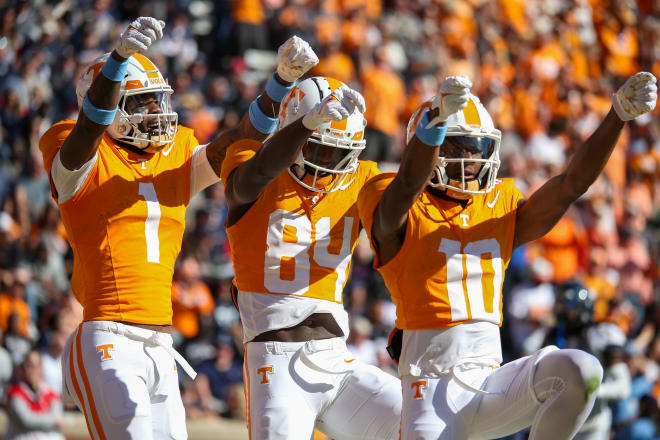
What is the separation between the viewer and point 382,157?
39.5 feet

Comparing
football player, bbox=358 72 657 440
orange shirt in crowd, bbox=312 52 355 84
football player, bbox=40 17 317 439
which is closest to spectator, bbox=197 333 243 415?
orange shirt in crowd, bbox=312 52 355 84

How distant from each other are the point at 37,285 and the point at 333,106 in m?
5.85

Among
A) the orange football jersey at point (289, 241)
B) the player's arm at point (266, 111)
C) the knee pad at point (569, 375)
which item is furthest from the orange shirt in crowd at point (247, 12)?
the knee pad at point (569, 375)

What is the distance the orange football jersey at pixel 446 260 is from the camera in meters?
4.90

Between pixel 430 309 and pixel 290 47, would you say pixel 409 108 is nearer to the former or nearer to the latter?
pixel 290 47

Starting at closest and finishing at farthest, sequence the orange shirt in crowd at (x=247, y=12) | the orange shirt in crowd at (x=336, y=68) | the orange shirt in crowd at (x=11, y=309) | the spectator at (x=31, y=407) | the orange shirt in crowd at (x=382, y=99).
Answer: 1. the spectator at (x=31, y=407)
2. the orange shirt in crowd at (x=11, y=309)
3. the orange shirt in crowd at (x=382, y=99)
4. the orange shirt in crowd at (x=336, y=68)
5. the orange shirt in crowd at (x=247, y=12)

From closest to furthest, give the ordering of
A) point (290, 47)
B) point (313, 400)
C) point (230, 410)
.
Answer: point (313, 400)
point (290, 47)
point (230, 410)

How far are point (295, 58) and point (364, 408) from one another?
1.74 m

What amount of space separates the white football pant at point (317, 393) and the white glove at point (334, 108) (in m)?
1.03

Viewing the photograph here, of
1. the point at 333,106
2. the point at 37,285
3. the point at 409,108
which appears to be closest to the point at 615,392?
the point at 333,106

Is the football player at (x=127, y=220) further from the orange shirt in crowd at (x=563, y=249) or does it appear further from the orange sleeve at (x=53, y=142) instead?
the orange shirt in crowd at (x=563, y=249)

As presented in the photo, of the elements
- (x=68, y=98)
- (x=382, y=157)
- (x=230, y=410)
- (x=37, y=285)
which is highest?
(x=68, y=98)

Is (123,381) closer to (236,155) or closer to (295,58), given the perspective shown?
(236,155)

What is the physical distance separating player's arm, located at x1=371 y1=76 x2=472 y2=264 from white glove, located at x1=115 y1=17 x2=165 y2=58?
1.22m
